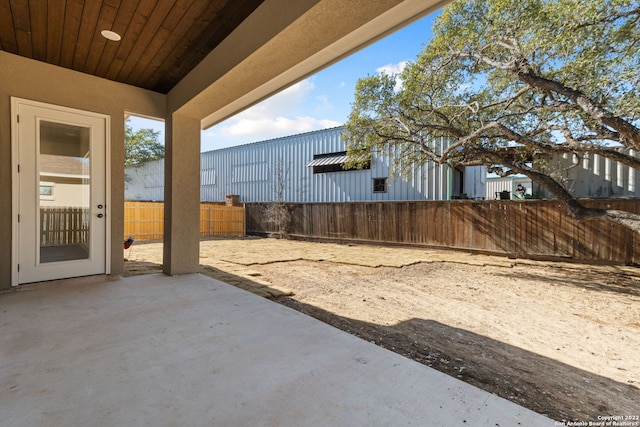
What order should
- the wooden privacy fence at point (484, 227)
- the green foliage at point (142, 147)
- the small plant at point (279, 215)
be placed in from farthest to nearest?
1. the green foliage at point (142, 147)
2. the small plant at point (279, 215)
3. the wooden privacy fence at point (484, 227)

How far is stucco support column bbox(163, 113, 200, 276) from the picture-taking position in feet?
14.1

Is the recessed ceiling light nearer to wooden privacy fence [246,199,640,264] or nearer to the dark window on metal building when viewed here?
wooden privacy fence [246,199,640,264]

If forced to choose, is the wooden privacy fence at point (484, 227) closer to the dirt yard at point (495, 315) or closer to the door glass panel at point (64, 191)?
the dirt yard at point (495, 315)

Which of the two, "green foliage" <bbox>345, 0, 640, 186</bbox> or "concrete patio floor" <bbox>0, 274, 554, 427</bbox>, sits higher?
"green foliage" <bbox>345, 0, 640, 186</bbox>

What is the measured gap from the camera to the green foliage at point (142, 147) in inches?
758

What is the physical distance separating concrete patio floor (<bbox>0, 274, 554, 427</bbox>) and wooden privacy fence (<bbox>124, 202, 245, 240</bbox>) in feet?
28.3

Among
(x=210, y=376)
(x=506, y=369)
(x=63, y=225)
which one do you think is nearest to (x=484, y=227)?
(x=506, y=369)

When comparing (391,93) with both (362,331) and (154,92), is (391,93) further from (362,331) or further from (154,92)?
(362,331)

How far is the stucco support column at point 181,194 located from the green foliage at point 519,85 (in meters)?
4.55

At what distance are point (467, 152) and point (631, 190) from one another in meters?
4.89

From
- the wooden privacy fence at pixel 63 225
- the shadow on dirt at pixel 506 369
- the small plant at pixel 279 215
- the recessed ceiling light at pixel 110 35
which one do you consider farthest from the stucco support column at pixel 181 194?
the small plant at pixel 279 215

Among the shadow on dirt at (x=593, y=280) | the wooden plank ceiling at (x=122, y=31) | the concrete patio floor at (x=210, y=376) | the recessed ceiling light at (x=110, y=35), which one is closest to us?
the concrete patio floor at (x=210, y=376)

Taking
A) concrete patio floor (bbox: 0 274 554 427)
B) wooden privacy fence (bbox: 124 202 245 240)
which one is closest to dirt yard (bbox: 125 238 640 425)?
concrete patio floor (bbox: 0 274 554 427)

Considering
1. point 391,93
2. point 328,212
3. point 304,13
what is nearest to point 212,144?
point 328,212
